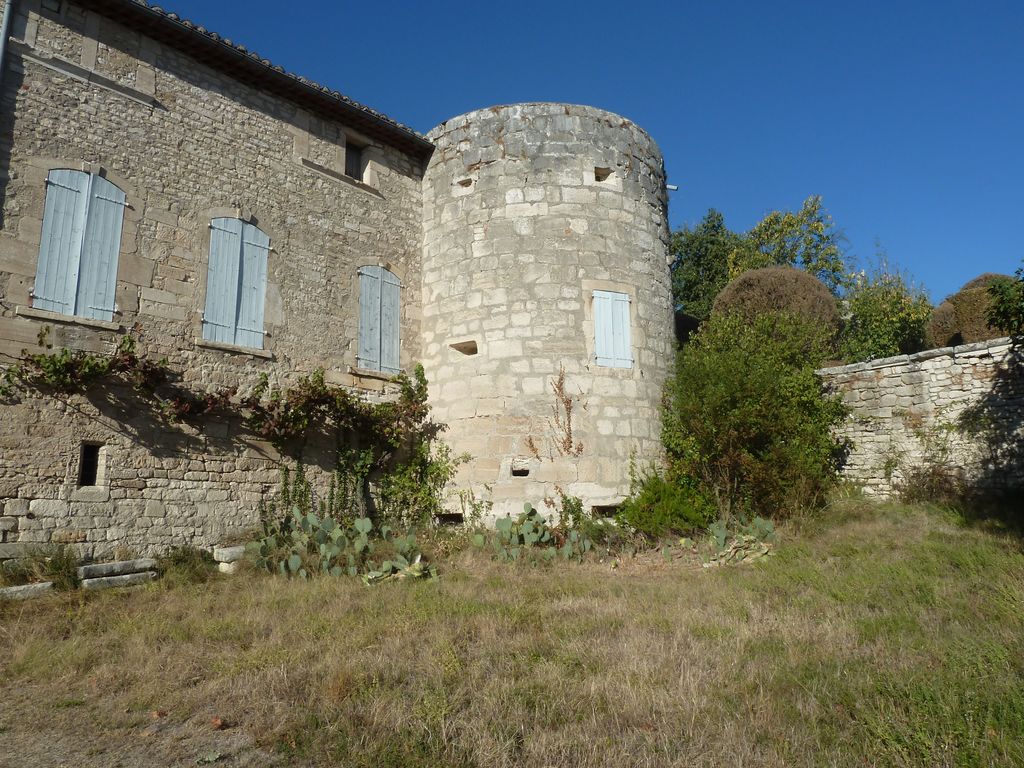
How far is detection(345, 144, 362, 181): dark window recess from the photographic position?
402 inches

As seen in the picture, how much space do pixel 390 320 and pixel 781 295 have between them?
7979 millimetres

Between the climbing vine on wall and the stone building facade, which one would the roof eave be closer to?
the stone building facade

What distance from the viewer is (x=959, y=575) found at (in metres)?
5.78

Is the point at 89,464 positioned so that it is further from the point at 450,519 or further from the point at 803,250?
the point at 803,250

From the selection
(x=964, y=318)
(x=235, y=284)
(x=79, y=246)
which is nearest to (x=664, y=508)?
(x=235, y=284)

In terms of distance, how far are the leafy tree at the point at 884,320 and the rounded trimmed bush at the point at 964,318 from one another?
1.08m

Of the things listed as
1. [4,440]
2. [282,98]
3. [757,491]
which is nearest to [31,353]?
[4,440]

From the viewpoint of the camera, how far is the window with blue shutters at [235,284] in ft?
26.7

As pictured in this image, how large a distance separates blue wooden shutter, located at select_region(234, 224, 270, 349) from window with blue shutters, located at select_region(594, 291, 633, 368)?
170 inches

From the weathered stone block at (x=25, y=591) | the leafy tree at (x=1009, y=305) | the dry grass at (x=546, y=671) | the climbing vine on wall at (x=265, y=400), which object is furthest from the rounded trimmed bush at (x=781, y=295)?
the weathered stone block at (x=25, y=591)

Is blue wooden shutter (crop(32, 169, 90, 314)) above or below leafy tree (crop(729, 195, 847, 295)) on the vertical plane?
below

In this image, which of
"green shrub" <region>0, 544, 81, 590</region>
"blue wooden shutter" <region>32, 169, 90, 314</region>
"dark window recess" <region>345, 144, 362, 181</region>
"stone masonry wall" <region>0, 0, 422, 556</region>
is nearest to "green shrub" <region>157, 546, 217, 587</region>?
"stone masonry wall" <region>0, 0, 422, 556</region>

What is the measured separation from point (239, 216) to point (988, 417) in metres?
9.83

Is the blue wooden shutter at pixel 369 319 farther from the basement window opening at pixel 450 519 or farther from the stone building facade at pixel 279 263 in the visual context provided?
the basement window opening at pixel 450 519
